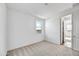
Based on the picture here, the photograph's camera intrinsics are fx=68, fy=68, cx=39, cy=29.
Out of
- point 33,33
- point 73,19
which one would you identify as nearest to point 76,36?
point 73,19

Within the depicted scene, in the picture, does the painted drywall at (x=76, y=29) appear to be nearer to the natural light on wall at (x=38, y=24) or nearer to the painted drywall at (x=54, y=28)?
the painted drywall at (x=54, y=28)

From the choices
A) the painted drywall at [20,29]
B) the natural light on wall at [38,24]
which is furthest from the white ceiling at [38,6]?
the natural light on wall at [38,24]

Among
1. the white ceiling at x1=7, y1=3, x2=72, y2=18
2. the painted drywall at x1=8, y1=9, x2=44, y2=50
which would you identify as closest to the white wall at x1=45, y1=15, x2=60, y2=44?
the painted drywall at x1=8, y1=9, x2=44, y2=50

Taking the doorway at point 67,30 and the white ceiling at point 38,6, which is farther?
the doorway at point 67,30

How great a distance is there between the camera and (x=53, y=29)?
533cm

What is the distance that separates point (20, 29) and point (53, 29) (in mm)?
2567

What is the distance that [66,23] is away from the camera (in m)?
4.50

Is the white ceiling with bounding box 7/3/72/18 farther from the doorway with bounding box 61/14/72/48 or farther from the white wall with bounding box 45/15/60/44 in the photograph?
the white wall with bounding box 45/15/60/44

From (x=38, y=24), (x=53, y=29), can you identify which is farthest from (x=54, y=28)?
(x=38, y=24)

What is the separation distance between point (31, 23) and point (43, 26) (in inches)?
61.2

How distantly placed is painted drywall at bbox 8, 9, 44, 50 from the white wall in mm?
1259

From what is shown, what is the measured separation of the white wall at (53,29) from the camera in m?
4.94

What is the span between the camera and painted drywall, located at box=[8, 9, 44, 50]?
3641mm

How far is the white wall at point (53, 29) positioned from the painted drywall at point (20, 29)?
4.13 ft
